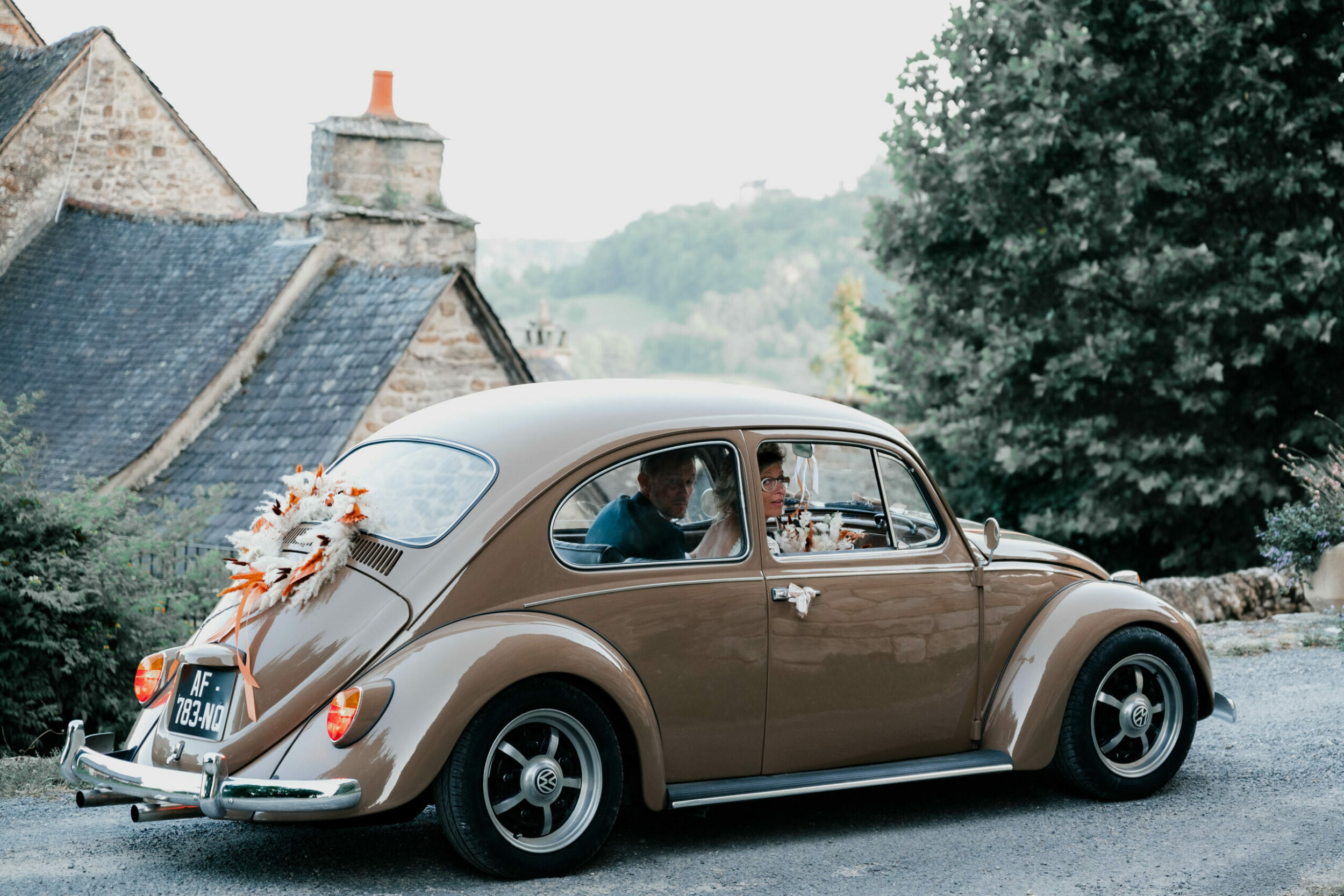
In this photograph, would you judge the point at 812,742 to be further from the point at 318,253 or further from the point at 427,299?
the point at 318,253

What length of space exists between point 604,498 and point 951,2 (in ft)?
45.9

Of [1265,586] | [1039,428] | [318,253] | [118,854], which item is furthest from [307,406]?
[118,854]

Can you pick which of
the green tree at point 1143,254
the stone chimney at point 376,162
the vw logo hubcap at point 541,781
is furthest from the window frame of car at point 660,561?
the stone chimney at point 376,162

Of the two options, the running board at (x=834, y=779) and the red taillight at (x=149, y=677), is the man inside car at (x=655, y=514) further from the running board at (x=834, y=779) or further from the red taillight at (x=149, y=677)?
the red taillight at (x=149, y=677)

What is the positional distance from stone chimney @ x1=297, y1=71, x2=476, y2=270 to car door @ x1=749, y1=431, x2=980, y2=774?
15.0 meters

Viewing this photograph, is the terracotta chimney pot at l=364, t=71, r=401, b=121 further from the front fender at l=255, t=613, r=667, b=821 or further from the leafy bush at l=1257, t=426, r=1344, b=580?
the front fender at l=255, t=613, r=667, b=821

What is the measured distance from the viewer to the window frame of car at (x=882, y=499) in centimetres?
576

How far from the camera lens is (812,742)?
559 centimetres

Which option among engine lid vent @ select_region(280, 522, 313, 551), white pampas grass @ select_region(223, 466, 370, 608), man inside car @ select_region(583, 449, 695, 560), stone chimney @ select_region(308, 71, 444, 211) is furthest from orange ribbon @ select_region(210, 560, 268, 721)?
stone chimney @ select_region(308, 71, 444, 211)

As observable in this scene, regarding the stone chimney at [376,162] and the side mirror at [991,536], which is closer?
the side mirror at [991,536]

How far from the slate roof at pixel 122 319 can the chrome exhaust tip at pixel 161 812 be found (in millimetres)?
12725

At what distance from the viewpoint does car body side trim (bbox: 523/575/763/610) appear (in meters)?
5.14

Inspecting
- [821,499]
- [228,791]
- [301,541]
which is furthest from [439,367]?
[228,791]

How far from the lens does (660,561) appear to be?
546 cm
